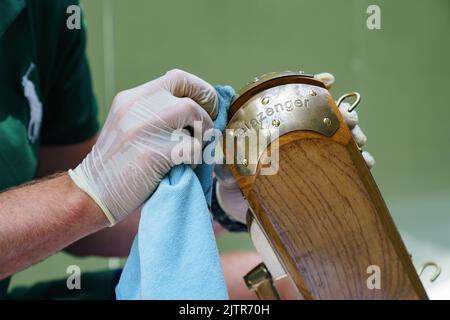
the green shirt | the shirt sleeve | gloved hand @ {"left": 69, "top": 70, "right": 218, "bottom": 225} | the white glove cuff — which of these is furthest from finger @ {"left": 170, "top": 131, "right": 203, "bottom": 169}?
the shirt sleeve

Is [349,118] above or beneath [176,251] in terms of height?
above

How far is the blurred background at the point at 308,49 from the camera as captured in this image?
1351 mm

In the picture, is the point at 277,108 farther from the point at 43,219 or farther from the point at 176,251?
the point at 43,219

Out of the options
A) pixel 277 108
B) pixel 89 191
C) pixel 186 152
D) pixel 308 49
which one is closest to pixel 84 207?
pixel 89 191

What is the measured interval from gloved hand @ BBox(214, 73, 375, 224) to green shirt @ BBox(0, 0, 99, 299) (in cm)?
37

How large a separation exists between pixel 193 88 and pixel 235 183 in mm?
156

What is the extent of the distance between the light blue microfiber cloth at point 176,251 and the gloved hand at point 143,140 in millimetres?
29

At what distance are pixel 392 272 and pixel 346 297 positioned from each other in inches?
2.3

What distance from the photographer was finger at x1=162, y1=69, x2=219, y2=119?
57 centimetres

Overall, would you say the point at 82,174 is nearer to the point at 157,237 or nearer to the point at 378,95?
the point at 157,237

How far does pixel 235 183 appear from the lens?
66 cm

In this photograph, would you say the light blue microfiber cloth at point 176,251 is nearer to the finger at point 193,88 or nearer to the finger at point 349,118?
the finger at point 193,88

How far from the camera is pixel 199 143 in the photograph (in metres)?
0.55

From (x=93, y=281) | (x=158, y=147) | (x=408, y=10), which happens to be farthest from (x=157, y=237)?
(x=408, y=10)
